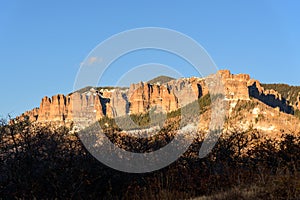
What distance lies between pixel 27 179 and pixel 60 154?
2.51m

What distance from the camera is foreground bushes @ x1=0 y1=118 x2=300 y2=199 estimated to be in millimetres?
10680

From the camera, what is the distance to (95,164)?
65.1 feet

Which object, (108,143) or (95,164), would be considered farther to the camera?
(108,143)

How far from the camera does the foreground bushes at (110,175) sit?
35.0 ft

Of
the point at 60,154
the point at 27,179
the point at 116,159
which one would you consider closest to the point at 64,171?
the point at 27,179

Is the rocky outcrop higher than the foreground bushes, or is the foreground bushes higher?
the rocky outcrop

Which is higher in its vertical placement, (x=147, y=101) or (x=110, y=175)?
(x=147, y=101)

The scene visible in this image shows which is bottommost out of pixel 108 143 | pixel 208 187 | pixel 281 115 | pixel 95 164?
pixel 208 187

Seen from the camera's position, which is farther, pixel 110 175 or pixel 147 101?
pixel 147 101

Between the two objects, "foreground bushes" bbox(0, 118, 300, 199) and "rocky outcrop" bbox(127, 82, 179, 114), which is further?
"rocky outcrop" bbox(127, 82, 179, 114)

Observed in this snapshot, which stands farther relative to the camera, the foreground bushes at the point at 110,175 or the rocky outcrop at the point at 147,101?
the rocky outcrop at the point at 147,101

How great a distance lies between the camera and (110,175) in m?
19.4

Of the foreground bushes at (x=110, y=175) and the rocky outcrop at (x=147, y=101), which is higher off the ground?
the rocky outcrop at (x=147, y=101)

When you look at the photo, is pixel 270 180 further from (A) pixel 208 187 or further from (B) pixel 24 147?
(B) pixel 24 147
